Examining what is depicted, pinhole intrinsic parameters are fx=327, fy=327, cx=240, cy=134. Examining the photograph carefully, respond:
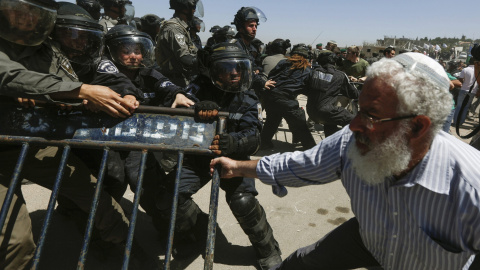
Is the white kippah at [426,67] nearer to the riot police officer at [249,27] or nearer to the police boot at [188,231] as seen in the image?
the police boot at [188,231]

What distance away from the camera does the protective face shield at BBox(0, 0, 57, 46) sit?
5.56ft

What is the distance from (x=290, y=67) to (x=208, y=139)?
376cm

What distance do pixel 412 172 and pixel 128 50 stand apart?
2368 mm

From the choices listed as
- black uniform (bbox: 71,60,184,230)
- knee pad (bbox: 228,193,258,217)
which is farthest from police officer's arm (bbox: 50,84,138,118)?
knee pad (bbox: 228,193,258,217)

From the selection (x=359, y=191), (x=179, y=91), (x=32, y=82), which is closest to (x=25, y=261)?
(x=32, y=82)

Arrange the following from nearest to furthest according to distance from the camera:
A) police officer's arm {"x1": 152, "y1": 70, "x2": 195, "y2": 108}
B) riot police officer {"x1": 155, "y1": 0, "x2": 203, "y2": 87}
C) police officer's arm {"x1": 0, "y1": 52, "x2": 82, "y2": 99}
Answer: police officer's arm {"x1": 0, "y1": 52, "x2": 82, "y2": 99}, police officer's arm {"x1": 152, "y1": 70, "x2": 195, "y2": 108}, riot police officer {"x1": 155, "y1": 0, "x2": 203, "y2": 87}

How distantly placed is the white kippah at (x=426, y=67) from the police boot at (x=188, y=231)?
6.02 ft

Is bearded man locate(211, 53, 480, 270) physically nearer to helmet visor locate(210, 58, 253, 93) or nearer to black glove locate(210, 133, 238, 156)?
black glove locate(210, 133, 238, 156)

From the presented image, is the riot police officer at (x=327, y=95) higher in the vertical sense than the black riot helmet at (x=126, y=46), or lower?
lower

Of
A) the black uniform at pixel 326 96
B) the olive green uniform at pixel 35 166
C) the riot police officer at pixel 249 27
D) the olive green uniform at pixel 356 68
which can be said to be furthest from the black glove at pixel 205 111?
the olive green uniform at pixel 356 68

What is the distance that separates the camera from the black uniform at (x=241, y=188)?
8.23 ft

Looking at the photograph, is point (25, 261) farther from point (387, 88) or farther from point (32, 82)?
point (387, 88)

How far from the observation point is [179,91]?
2742 millimetres

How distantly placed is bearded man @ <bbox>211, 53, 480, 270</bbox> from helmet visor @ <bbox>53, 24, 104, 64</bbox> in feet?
6.04
